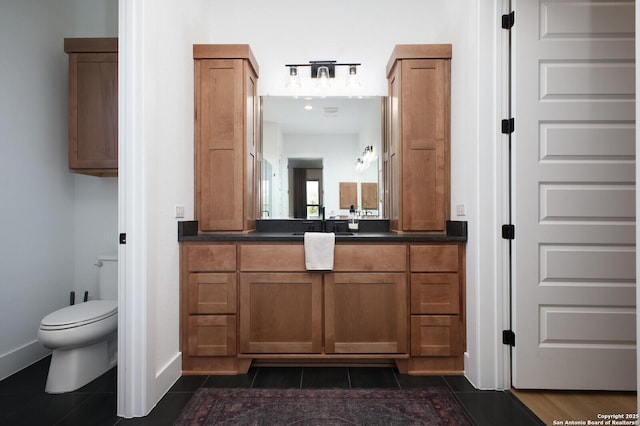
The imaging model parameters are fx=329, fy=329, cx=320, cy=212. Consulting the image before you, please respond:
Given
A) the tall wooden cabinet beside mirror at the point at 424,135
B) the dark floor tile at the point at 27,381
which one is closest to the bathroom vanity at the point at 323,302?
the tall wooden cabinet beside mirror at the point at 424,135

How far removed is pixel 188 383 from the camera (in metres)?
2.01

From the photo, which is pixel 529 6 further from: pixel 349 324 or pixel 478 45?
pixel 349 324

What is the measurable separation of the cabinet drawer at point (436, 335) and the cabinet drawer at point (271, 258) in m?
0.83

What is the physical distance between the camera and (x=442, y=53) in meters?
2.30

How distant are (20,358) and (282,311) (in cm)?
176

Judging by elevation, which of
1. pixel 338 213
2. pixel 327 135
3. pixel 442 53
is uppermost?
pixel 442 53

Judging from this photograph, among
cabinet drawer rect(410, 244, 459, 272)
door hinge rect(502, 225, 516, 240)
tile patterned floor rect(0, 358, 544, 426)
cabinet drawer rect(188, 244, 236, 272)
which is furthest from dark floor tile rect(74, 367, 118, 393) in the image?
door hinge rect(502, 225, 516, 240)

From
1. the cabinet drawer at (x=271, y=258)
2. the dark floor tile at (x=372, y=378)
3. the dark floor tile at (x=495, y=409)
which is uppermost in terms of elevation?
the cabinet drawer at (x=271, y=258)

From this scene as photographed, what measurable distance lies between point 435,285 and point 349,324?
2.01ft

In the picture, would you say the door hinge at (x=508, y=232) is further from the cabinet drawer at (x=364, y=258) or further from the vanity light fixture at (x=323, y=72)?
the vanity light fixture at (x=323, y=72)

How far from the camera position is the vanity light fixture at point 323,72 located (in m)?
2.76

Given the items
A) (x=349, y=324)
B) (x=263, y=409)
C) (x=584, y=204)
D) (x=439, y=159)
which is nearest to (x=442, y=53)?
(x=439, y=159)

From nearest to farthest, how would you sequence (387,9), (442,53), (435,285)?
(435,285), (442,53), (387,9)

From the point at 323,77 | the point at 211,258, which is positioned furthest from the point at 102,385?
the point at 323,77
